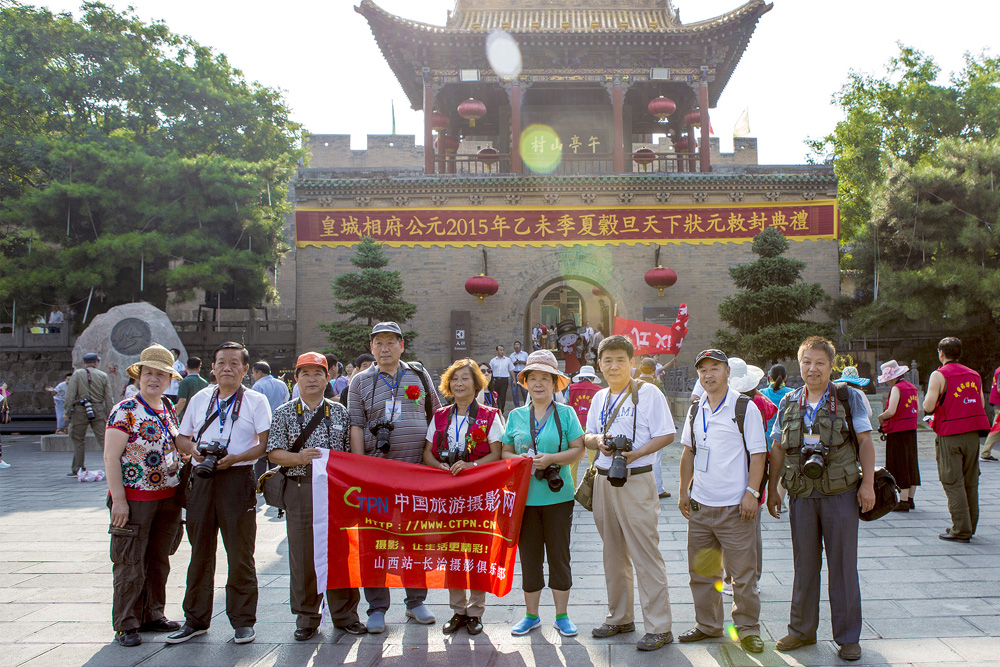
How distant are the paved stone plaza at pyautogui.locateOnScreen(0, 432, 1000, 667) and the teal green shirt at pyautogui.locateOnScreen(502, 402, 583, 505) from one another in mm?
755

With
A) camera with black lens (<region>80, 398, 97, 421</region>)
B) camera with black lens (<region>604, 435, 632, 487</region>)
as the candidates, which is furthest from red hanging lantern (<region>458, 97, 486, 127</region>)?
camera with black lens (<region>604, 435, 632, 487</region>)

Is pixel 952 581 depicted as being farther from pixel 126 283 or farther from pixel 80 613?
pixel 126 283

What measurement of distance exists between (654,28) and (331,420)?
55.5 ft

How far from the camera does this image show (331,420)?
4.08m

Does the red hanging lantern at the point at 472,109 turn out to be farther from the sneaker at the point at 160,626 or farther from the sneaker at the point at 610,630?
the sneaker at the point at 610,630

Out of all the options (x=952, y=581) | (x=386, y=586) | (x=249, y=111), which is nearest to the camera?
(x=386, y=586)

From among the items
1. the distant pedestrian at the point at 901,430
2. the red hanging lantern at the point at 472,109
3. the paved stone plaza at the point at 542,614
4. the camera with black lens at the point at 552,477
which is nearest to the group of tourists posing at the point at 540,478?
the camera with black lens at the point at 552,477

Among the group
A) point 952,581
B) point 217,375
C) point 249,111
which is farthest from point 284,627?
point 249,111

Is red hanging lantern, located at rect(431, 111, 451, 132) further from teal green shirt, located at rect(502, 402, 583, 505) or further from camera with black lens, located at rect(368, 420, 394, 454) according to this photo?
teal green shirt, located at rect(502, 402, 583, 505)

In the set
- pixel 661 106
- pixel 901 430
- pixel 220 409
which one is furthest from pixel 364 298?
pixel 220 409

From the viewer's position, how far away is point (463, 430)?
409 cm

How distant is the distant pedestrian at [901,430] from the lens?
6344mm

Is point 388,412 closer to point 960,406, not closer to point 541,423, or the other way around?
point 541,423

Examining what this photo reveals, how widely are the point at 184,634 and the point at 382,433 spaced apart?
1.51 metres
